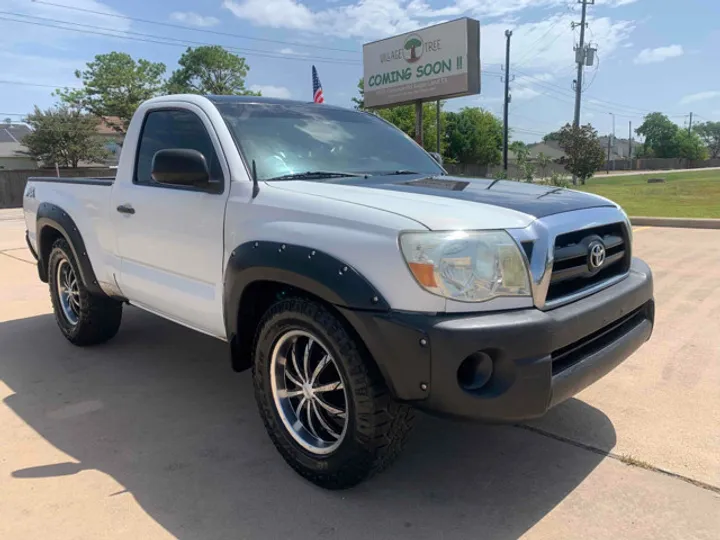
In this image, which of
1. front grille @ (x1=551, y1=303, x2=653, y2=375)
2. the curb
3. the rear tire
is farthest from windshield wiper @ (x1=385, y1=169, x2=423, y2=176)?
the curb

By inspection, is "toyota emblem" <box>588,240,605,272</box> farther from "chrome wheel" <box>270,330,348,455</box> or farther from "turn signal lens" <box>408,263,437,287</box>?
"chrome wheel" <box>270,330,348,455</box>

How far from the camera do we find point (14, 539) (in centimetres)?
244

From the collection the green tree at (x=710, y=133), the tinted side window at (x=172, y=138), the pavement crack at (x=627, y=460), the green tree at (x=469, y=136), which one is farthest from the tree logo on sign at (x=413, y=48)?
the green tree at (x=710, y=133)

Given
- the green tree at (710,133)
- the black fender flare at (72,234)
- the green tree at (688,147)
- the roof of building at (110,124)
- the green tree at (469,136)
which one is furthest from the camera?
the green tree at (710,133)

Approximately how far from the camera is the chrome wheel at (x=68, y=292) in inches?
195

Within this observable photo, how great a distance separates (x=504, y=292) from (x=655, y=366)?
8.38ft

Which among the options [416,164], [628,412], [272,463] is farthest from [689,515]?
[416,164]

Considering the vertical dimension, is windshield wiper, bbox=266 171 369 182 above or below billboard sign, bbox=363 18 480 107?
below

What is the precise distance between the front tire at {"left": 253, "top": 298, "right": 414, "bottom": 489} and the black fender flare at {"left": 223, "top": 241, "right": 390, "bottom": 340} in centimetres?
13

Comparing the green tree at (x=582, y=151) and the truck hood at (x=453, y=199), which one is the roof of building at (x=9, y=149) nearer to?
the green tree at (x=582, y=151)

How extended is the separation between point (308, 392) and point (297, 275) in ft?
2.05

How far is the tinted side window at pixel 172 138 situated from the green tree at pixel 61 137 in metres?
46.3

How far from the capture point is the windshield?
10.8 ft

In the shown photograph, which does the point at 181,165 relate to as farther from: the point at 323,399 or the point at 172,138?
the point at 323,399
